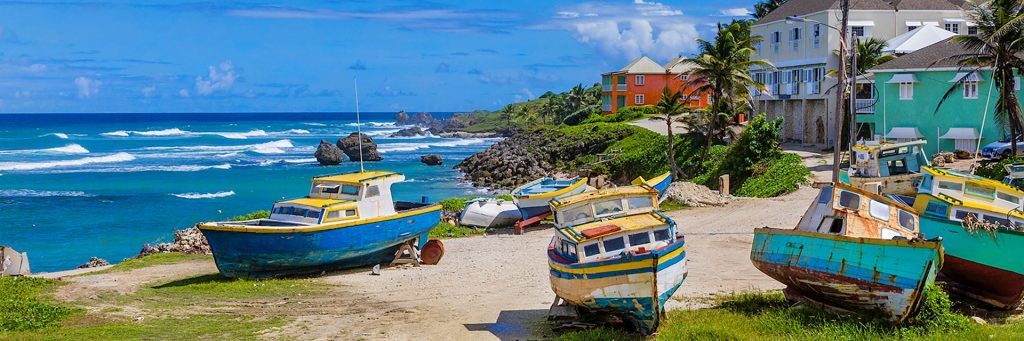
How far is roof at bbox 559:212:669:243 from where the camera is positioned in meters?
19.0

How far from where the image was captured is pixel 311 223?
26.4 meters

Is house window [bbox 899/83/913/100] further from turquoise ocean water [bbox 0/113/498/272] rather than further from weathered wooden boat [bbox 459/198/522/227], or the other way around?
turquoise ocean water [bbox 0/113/498/272]

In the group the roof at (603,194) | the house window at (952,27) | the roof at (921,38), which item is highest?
the house window at (952,27)

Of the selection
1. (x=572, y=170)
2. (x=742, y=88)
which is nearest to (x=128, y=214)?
(x=572, y=170)

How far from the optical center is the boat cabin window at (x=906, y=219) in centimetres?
2038

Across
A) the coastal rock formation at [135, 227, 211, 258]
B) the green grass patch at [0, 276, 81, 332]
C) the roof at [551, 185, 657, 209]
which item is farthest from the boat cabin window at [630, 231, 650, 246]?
the coastal rock formation at [135, 227, 211, 258]

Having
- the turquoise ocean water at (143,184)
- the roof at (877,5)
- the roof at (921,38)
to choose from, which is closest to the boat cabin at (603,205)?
the turquoise ocean water at (143,184)

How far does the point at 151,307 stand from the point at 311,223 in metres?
4.78

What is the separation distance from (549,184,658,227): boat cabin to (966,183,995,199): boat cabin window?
6940 mm

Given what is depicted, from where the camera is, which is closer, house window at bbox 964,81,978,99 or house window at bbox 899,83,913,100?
house window at bbox 964,81,978,99

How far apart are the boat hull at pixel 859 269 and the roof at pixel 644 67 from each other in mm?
71566

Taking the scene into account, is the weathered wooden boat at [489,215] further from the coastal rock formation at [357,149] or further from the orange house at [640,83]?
the coastal rock formation at [357,149]

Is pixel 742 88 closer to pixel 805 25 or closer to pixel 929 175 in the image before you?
pixel 805 25

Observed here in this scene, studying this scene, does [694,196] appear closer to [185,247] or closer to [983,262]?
[185,247]
